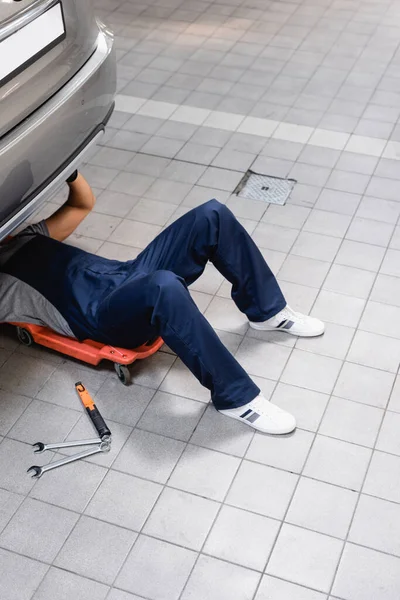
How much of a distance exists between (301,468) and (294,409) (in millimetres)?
295

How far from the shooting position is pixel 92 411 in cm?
322

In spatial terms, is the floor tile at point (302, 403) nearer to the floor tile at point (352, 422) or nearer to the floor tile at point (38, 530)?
the floor tile at point (352, 422)

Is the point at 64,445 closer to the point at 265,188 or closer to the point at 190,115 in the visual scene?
the point at 265,188

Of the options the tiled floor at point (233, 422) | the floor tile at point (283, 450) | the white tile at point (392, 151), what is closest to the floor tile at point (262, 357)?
the tiled floor at point (233, 422)

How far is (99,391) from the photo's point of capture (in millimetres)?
3373

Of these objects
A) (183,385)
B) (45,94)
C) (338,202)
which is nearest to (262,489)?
(183,385)

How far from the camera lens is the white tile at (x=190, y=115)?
17.0ft

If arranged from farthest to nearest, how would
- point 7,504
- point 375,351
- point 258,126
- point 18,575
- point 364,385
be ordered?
1. point 258,126
2. point 375,351
3. point 364,385
4. point 7,504
5. point 18,575

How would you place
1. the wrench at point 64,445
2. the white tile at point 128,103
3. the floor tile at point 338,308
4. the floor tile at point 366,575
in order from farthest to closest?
the white tile at point 128,103, the floor tile at point 338,308, the wrench at point 64,445, the floor tile at point 366,575

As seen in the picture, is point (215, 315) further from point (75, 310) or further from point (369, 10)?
point (369, 10)

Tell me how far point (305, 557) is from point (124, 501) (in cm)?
69

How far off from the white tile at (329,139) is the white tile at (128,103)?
124cm

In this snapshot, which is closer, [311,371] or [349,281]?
[311,371]

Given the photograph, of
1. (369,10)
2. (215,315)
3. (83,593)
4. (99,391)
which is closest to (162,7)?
(369,10)
